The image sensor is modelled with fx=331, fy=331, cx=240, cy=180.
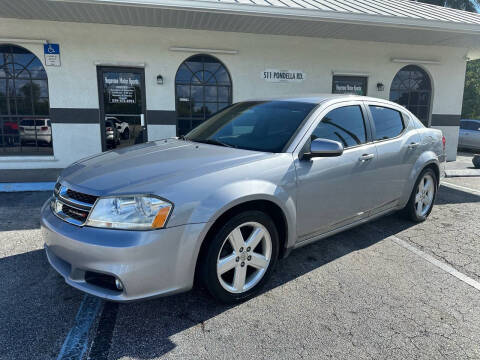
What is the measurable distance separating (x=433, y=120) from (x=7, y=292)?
10793mm

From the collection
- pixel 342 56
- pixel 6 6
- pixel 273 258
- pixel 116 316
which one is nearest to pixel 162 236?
pixel 116 316

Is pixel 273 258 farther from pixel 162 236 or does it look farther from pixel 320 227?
pixel 162 236

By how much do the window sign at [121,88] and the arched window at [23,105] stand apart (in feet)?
4.41

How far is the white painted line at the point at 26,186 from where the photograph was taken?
633cm

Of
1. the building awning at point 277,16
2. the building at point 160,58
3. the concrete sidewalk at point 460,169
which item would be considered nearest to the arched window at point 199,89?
the building at point 160,58

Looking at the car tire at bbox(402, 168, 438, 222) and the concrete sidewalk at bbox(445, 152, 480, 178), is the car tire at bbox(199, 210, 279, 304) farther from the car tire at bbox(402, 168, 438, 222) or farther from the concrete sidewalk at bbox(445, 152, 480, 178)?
the concrete sidewalk at bbox(445, 152, 480, 178)

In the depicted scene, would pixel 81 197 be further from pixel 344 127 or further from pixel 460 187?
pixel 460 187

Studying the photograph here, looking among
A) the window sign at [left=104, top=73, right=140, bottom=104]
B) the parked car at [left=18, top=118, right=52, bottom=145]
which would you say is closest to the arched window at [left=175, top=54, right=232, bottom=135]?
the window sign at [left=104, top=73, right=140, bottom=104]

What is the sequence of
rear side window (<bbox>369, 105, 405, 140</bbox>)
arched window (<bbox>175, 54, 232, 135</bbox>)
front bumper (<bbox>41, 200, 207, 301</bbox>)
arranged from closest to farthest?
front bumper (<bbox>41, 200, 207, 301</bbox>), rear side window (<bbox>369, 105, 405, 140</bbox>), arched window (<bbox>175, 54, 232, 135</bbox>)

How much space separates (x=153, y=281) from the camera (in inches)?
86.7

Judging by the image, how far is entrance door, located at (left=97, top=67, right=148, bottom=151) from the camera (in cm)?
745

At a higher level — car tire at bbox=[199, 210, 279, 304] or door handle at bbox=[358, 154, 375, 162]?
door handle at bbox=[358, 154, 375, 162]

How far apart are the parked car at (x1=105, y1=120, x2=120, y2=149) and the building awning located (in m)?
2.15

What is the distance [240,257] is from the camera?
263cm
